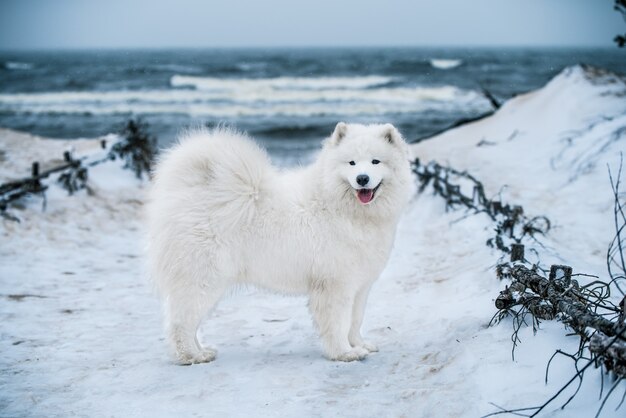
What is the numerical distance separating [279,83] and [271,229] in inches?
1601

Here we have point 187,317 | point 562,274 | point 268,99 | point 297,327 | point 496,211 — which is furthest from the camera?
point 268,99

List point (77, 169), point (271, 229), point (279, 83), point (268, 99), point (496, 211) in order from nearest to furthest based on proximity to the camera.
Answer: point (271, 229), point (496, 211), point (77, 169), point (268, 99), point (279, 83)

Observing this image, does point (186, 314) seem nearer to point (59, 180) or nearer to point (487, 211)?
point (487, 211)

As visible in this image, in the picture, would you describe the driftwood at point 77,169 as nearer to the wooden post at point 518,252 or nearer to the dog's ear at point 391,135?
the dog's ear at point 391,135

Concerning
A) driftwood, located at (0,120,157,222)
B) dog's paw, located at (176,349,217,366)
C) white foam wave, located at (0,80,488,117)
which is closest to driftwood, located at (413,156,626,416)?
dog's paw, located at (176,349,217,366)

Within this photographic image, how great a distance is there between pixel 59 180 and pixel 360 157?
21.8 feet

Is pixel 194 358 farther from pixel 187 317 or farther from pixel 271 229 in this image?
pixel 271 229

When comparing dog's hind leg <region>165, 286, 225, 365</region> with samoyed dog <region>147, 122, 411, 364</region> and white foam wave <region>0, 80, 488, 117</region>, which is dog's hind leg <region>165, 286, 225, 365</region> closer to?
samoyed dog <region>147, 122, 411, 364</region>

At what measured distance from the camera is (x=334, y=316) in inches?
164

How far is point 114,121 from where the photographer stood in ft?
88.5

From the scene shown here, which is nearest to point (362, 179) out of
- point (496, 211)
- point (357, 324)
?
point (357, 324)

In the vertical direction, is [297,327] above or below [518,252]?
below

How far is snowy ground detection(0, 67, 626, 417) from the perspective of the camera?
342cm

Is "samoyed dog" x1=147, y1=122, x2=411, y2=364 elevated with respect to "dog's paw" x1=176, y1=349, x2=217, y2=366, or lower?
elevated
